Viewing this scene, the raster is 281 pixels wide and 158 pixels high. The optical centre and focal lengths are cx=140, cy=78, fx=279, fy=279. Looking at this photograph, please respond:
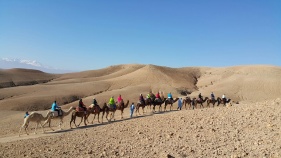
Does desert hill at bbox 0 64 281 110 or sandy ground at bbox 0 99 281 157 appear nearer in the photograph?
sandy ground at bbox 0 99 281 157

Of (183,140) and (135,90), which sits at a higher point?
(135,90)

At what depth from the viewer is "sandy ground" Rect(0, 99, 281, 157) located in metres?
11.7

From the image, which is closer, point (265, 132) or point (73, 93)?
point (265, 132)

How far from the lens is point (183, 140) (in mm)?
13406

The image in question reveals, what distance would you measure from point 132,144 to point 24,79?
80376 millimetres

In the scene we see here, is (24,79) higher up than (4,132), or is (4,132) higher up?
(24,79)

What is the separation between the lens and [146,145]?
1295 centimetres

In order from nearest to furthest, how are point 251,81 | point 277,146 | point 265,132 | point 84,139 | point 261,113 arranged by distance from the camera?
point 277,146
point 265,132
point 84,139
point 261,113
point 251,81

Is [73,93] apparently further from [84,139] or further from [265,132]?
[265,132]

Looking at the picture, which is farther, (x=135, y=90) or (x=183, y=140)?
(x=135, y=90)

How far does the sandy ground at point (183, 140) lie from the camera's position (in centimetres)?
1173

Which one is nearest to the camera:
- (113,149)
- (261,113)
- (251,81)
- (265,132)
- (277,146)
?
(277,146)

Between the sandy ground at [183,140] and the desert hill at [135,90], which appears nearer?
the sandy ground at [183,140]

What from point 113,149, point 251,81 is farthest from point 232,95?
point 113,149
